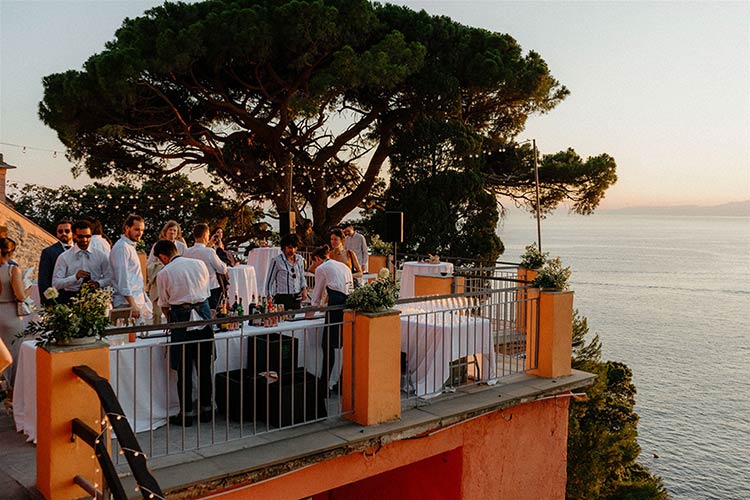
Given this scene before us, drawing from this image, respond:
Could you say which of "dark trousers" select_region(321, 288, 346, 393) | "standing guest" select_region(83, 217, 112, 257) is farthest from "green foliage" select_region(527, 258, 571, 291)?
Answer: "standing guest" select_region(83, 217, 112, 257)

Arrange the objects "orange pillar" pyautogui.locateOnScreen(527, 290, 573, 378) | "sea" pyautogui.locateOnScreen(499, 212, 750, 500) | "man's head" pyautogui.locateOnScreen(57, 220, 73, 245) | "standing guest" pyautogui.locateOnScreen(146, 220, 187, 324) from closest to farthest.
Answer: "man's head" pyautogui.locateOnScreen(57, 220, 73, 245) → "standing guest" pyautogui.locateOnScreen(146, 220, 187, 324) → "orange pillar" pyautogui.locateOnScreen(527, 290, 573, 378) → "sea" pyautogui.locateOnScreen(499, 212, 750, 500)

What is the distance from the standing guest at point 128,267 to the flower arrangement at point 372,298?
2.13 meters

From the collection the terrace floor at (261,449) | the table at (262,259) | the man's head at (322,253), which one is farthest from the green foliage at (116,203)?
the terrace floor at (261,449)

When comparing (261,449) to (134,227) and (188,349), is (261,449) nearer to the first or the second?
(188,349)

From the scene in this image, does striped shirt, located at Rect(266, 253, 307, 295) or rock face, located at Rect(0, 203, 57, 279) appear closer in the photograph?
striped shirt, located at Rect(266, 253, 307, 295)

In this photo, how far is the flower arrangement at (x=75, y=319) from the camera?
409cm

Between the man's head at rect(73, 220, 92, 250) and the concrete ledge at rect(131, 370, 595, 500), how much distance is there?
2533mm

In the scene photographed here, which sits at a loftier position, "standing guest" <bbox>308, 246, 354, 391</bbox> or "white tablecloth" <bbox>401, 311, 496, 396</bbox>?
"standing guest" <bbox>308, 246, 354, 391</bbox>

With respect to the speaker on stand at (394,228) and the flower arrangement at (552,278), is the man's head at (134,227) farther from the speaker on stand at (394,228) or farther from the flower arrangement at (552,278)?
the speaker on stand at (394,228)

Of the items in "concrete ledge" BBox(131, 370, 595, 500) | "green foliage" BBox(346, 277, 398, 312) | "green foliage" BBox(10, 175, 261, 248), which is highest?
"green foliage" BBox(10, 175, 261, 248)

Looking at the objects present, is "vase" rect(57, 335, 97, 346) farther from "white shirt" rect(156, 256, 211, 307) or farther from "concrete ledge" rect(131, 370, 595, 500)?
"white shirt" rect(156, 256, 211, 307)

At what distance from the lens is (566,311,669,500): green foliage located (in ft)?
69.5

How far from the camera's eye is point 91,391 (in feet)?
13.9

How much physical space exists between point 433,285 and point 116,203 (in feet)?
77.5
